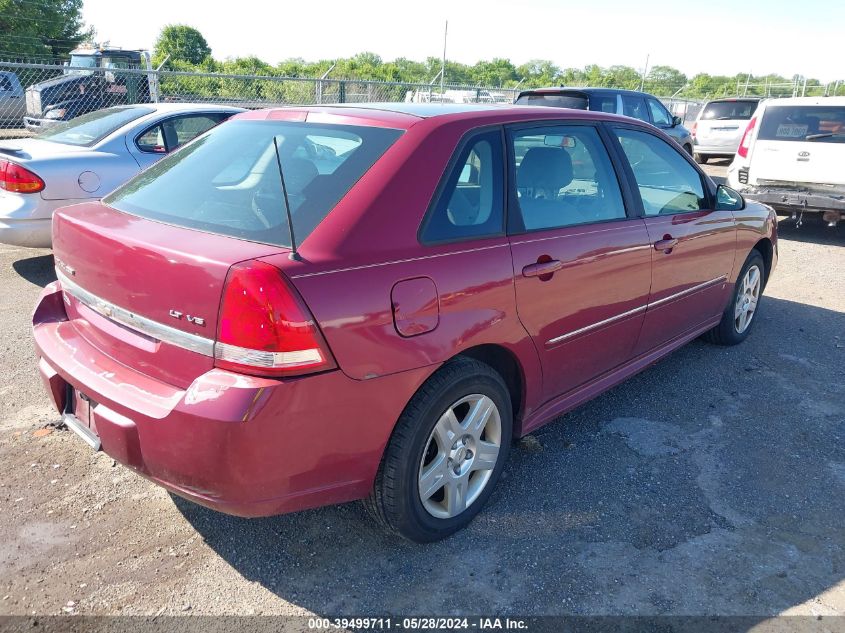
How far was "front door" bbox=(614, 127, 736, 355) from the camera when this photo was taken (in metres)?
3.71

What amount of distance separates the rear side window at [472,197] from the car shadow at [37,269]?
445 centimetres

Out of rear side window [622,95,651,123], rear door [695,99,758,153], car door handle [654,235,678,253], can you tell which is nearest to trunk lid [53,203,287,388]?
car door handle [654,235,678,253]

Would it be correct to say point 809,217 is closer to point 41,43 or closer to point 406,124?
point 406,124

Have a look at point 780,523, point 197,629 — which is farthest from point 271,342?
point 780,523

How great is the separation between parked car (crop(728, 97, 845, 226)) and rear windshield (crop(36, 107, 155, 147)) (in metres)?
7.67

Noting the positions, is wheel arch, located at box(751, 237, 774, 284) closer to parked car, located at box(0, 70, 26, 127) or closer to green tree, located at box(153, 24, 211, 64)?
parked car, located at box(0, 70, 26, 127)

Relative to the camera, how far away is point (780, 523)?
296 cm

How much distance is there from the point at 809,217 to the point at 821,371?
7.10 meters

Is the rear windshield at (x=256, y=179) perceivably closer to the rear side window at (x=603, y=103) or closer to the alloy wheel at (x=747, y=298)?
the alloy wheel at (x=747, y=298)

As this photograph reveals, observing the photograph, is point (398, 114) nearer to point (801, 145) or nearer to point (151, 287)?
point (151, 287)

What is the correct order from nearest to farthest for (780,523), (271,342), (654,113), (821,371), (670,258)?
1. (271,342)
2. (780,523)
3. (670,258)
4. (821,371)
5. (654,113)

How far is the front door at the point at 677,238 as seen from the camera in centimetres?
371

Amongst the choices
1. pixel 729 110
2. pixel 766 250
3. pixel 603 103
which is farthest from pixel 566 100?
pixel 729 110

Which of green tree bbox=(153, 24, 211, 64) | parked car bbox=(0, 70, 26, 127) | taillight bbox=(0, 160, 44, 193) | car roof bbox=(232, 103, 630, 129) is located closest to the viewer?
car roof bbox=(232, 103, 630, 129)
